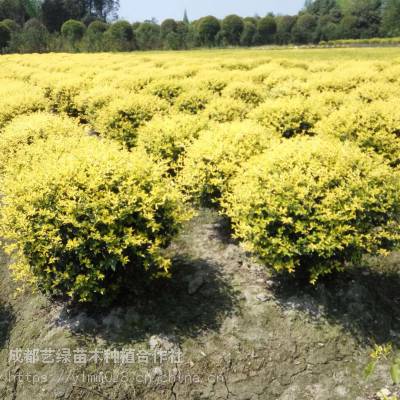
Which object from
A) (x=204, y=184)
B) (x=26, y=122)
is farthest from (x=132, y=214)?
(x=26, y=122)

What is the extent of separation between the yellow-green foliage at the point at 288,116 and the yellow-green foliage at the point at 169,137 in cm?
163

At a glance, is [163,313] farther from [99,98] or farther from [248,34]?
[248,34]

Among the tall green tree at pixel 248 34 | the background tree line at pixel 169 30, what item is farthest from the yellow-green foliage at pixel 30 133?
the tall green tree at pixel 248 34

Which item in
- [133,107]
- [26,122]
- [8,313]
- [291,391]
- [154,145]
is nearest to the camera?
[291,391]

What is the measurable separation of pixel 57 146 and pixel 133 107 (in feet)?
11.5

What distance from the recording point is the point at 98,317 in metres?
4.79

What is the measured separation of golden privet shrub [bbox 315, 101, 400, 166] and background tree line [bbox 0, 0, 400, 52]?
188 feet

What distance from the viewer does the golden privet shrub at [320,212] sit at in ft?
15.0

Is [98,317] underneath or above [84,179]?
underneath

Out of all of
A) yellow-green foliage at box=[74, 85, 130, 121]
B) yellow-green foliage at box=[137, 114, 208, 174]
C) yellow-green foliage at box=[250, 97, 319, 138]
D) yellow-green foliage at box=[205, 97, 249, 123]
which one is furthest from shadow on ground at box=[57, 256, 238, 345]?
yellow-green foliage at box=[74, 85, 130, 121]

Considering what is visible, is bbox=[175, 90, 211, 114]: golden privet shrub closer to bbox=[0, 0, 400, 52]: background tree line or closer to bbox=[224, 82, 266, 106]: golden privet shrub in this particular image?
bbox=[224, 82, 266, 106]: golden privet shrub

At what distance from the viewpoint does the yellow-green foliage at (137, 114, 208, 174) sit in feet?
24.9

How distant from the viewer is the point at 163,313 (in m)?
4.84

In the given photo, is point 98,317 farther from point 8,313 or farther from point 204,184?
point 204,184
